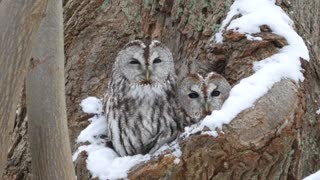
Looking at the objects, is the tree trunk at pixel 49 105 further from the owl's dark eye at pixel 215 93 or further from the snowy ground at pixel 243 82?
the owl's dark eye at pixel 215 93

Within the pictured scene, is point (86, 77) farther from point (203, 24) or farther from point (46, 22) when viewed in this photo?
point (46, 22)

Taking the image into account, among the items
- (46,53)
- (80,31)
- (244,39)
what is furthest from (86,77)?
(46,53)

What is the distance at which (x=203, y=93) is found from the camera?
145 inches

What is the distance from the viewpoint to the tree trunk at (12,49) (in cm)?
182

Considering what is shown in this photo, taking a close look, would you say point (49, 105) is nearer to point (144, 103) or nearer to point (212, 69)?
point (144, 103)

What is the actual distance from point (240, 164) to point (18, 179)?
1.54 metres

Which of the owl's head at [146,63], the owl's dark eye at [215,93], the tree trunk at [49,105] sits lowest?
the tree trunk at [49,105]

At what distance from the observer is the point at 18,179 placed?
4.10 meters

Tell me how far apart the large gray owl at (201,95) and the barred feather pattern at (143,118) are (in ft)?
0.25

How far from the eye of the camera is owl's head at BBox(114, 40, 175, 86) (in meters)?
3.74

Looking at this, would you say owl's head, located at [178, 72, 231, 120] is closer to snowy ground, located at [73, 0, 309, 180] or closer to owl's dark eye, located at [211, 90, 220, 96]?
owl's dark eye, located at [211, 90, 220, 96]

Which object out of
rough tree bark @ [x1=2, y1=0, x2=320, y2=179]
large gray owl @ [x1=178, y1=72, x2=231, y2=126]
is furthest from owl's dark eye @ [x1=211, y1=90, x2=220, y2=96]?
rough tree bark @ [x1=2, y1=0, x2=320, y2=179]

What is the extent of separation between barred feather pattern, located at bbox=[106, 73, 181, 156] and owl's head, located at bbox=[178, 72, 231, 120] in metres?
0.10

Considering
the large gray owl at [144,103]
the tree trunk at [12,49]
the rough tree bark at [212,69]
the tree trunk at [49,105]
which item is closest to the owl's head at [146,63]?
the large gray owl at [144,103]
